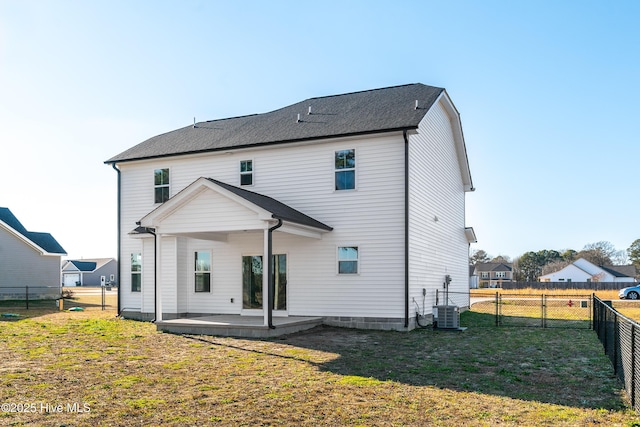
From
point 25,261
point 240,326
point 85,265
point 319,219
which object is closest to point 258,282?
point 319,219

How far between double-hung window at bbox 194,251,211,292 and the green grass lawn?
4106 millimetres

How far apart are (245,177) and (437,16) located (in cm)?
801

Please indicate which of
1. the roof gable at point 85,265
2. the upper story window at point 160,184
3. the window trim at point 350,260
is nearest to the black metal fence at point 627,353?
the window trim at point 350,260

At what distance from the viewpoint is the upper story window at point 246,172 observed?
58.5 feet

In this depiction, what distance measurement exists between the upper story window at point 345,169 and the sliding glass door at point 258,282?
9.66 feet

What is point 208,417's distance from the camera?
6316mm

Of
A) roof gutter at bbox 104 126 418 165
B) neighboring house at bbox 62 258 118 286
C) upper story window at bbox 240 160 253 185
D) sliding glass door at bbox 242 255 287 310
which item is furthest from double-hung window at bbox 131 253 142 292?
neighboring house at bbox 62 258 118 286

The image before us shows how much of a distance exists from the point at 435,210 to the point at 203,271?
329 inches

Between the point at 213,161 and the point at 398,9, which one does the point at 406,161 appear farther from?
the point at 213,161

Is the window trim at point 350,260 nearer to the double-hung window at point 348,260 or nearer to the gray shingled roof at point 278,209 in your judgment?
the double-hung window at point 348,260

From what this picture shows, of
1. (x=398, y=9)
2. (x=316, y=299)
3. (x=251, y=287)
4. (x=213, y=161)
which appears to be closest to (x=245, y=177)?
(x=213, y=161)

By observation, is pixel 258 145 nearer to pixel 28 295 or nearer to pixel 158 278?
pixel 158 278

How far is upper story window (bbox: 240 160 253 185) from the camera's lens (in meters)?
17.8

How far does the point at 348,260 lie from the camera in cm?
1603
